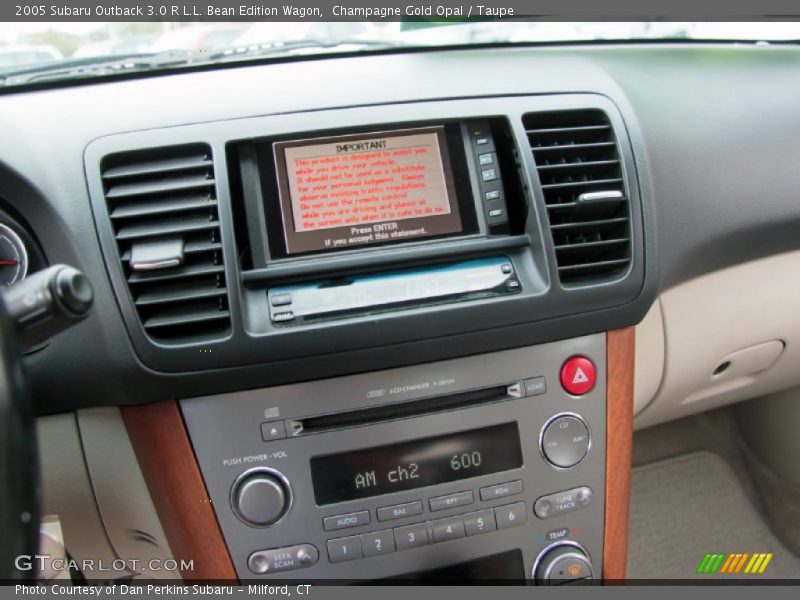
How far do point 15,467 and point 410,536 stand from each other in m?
0.70

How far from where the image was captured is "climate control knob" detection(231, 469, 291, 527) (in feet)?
3.66

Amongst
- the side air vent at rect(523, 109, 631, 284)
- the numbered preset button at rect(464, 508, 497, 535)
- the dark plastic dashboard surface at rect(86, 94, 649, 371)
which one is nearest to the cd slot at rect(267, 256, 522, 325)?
the dark plastic dashboard surface at rect(86, 94, 649, 371)

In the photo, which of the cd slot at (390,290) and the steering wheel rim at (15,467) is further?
the cd slot at (390,290)

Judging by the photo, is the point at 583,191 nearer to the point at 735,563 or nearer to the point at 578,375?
the point at 578,375

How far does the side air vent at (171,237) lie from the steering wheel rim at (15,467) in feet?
1.20

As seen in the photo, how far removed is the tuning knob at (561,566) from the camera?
123 centimetres

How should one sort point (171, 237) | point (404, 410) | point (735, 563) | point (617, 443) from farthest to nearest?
point (735, 563) < point (617, 443) < point (404, 410) < point (171, 237)

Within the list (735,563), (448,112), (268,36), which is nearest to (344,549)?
(448,112)

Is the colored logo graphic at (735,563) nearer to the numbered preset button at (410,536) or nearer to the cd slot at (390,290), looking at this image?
the numbered preset button at (410,536)

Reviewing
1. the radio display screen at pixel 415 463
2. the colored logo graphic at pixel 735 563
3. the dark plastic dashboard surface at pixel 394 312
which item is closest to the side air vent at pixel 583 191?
the dark plastic dashboard surface at pixel 394 312

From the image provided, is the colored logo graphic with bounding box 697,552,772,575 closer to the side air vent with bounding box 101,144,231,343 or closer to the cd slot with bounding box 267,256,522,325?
the cd slot with bounding box 267,256,522,325

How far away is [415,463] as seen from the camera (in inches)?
46.1

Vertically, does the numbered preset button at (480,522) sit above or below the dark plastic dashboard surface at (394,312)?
below

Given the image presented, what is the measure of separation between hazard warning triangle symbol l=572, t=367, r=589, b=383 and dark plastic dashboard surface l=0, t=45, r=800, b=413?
3.0 inches
